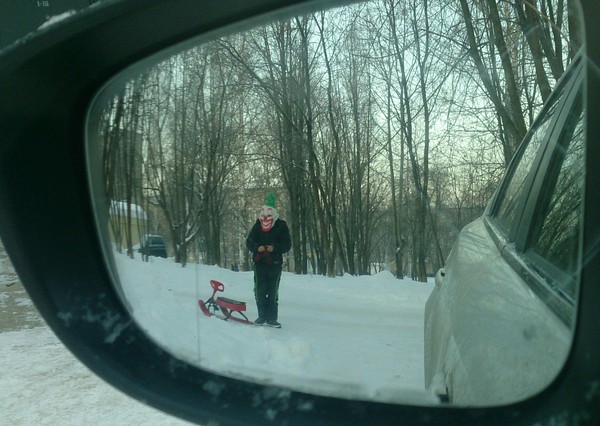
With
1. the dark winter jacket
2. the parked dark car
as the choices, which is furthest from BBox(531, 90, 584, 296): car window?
the parked dark car

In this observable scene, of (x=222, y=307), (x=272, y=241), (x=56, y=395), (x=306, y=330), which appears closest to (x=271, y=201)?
(x=272, y=241)

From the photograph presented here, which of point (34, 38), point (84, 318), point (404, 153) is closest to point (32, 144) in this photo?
point (34, 38)

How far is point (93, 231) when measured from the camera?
7.38 feet

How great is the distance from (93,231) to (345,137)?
3.44 ft

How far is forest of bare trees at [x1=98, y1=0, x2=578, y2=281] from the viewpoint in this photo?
136 centimetres

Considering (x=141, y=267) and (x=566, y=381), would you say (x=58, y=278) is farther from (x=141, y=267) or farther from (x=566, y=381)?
(x=566, y=381)

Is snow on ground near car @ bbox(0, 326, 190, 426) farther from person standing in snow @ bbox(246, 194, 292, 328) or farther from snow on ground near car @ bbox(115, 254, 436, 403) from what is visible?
person standing in snow @ bbox(246, 194, 292, 328)

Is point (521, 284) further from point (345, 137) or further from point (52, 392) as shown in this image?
point (52, 392)

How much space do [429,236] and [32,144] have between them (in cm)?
123

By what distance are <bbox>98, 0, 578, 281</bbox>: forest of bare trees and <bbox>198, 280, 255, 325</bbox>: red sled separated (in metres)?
0.08

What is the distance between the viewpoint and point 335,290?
63.3 inches

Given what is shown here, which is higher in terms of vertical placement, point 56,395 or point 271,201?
point 271,201

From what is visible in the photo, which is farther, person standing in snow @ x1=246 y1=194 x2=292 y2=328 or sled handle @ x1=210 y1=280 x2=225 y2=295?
sled handle @ x1=210 y1=280 x2=225 y2=295

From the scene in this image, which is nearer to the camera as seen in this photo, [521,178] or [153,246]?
[521,178]
